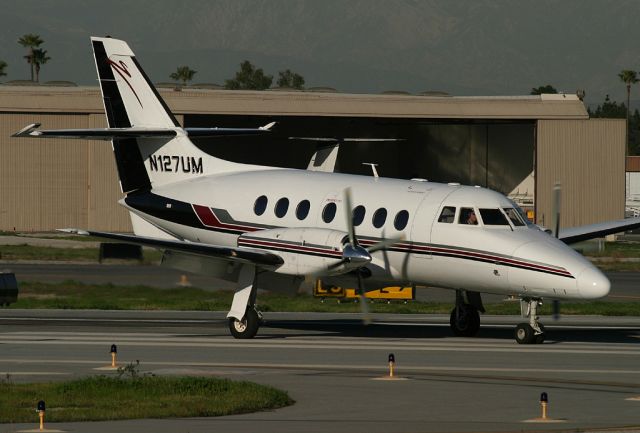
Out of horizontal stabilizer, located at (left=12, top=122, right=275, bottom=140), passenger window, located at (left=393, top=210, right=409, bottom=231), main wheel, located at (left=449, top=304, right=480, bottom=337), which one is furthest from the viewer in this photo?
horizontal stabilizer, located at (left=12, top=122, right=275, bottom=140)

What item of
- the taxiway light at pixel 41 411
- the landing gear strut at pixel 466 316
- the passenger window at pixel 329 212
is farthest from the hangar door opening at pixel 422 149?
the taxiway light at pixel 41 411

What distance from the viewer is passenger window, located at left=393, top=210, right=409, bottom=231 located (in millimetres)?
28016

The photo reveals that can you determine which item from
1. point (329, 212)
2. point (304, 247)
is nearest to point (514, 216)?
point (329, 212)

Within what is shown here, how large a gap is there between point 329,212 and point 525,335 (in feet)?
18.4

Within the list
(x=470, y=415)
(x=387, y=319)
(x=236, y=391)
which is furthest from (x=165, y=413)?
(x=387, y=319)

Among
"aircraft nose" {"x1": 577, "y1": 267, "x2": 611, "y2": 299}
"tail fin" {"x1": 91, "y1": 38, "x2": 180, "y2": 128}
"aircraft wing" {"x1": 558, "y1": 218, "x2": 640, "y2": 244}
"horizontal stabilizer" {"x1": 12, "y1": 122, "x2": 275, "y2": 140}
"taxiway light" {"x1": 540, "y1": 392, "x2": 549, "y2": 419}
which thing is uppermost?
"tail fin" {"x1": 91, "y1": 38, "x2": 180, "y2": 128}

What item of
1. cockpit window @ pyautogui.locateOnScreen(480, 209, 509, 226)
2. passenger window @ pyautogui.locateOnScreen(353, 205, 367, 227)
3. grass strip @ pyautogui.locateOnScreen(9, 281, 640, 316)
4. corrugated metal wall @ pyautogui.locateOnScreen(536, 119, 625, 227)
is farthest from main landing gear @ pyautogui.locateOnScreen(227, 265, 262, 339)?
corrugated metal wall @ pyautogui.locateOnScreen(536, 119, 625, 227)

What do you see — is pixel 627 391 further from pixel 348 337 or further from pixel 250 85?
pixel 250 85

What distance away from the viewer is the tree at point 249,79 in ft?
602

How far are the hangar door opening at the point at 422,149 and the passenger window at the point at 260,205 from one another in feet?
177

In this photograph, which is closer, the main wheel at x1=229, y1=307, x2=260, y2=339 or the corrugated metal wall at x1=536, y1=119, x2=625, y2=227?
the main wheel at x1=229, y1=307, x2=260, y2=339

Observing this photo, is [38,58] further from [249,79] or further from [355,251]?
[355,251]

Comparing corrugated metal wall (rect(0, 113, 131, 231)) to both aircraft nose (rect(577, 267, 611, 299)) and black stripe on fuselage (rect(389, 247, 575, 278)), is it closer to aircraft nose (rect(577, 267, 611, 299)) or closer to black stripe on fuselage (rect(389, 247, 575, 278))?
black stripe on fuselage (rect(389, 247, 575, 278))

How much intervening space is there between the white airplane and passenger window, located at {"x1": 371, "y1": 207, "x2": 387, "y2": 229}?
0.9 inches
